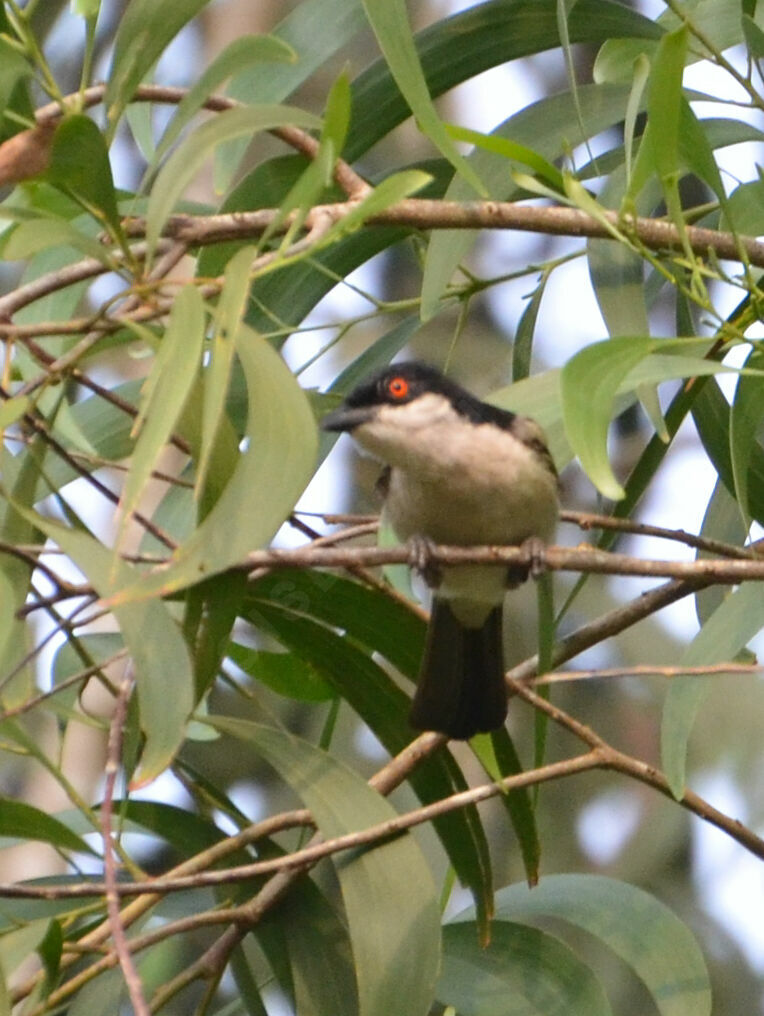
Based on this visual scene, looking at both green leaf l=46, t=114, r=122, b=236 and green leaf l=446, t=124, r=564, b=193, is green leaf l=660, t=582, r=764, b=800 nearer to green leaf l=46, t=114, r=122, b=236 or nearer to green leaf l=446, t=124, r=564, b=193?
green leaf l=446, t=124, r=564, b=193

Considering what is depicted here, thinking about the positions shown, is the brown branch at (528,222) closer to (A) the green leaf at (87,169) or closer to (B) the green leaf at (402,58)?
(B) the green leaf at (402,58)

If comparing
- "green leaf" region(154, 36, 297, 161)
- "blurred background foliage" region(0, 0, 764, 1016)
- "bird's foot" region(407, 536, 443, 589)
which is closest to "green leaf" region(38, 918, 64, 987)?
"blurred background foliage" region(0, 0, 764, 1016)

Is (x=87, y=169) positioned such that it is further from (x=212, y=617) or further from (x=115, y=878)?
(x=115, y=878)

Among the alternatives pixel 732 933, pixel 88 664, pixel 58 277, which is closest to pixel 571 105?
pixel 58 277

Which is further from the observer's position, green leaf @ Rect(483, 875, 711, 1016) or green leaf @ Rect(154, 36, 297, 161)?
green leaf @ Rect(483, 875, 711, 1016)

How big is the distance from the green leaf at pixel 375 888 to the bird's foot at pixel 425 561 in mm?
384

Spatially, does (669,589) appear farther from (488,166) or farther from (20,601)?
(20,601)

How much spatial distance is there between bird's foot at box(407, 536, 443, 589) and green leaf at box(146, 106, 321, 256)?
731 millimetres

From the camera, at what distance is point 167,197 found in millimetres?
1574

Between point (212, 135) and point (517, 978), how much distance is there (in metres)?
1.69

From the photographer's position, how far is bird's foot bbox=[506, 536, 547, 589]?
85.1 inches

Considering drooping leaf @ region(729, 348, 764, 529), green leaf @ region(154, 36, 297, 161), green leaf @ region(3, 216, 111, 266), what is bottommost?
green leaf @ region(3, 216, 111, 266)

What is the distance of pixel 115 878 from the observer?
5.95 ft

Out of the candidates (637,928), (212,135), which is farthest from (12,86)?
(637,928)
